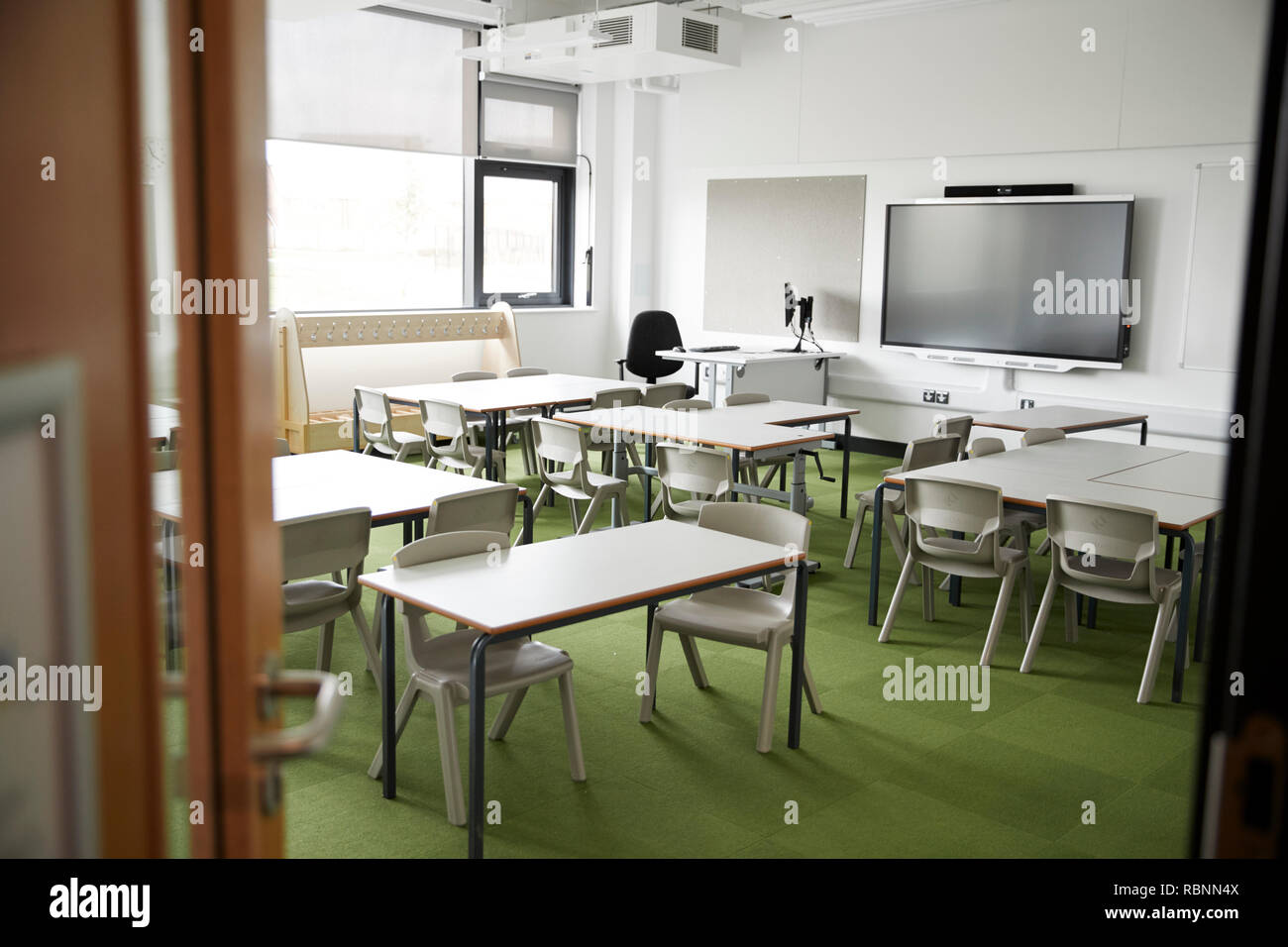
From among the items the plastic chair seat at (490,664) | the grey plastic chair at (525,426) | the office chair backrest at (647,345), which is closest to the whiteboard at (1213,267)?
the office chair backrest at (647,345)

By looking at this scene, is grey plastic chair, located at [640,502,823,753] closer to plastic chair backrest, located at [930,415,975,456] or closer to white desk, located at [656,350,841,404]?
plastic chair backrest, located at [930,415,975,456]

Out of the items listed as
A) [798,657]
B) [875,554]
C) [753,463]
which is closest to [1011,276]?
[753,463]

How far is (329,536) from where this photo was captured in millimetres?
3771

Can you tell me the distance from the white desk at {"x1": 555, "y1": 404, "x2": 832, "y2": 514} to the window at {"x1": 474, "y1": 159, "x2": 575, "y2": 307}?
4.39 metres

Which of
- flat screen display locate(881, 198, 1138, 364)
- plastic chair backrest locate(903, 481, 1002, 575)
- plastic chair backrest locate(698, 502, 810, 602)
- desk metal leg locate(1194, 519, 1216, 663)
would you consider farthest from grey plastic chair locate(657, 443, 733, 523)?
flat screen display locate(881, 198, 1138, 364)

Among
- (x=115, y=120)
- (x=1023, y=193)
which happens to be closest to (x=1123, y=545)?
(x=115, y=120)

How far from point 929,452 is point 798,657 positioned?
2.29 meters

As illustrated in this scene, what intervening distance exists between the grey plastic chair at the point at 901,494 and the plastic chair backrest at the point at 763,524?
116 cm

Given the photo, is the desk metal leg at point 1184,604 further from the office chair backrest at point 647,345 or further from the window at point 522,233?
the window at point 522,233

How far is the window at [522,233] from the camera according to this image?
10688 millimetres

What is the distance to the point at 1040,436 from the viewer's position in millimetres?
6332

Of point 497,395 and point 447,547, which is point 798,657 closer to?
point 447,547

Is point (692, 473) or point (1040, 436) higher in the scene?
point (1040, 436)

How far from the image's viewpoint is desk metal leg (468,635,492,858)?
9.70 feet
